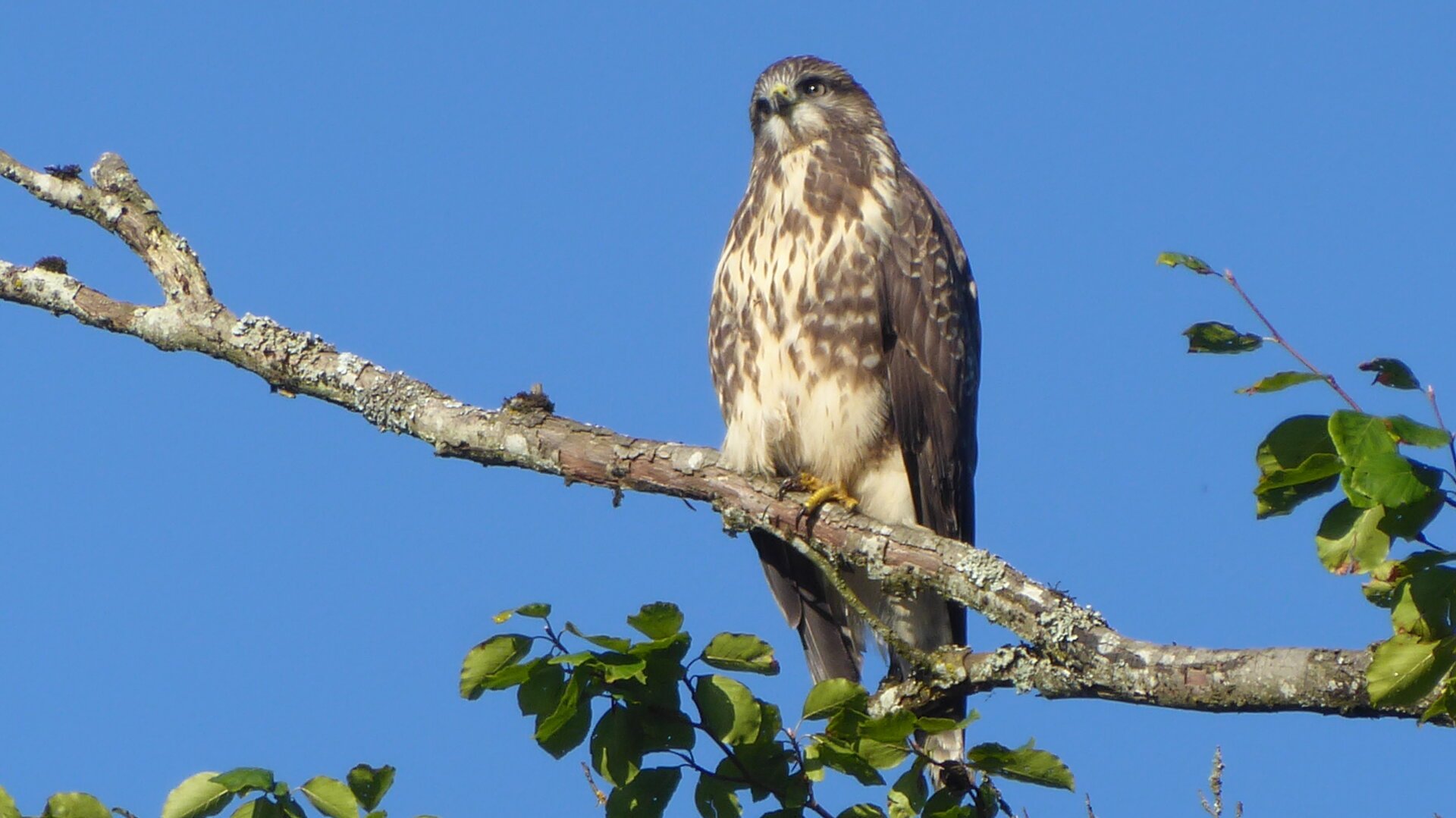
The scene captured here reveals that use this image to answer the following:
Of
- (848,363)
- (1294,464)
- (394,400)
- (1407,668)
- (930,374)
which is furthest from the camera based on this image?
(930,374)

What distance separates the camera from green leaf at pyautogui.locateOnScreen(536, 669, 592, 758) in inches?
116

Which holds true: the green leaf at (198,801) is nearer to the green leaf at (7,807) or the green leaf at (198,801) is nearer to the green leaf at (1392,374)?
the green leaf at (7,807)

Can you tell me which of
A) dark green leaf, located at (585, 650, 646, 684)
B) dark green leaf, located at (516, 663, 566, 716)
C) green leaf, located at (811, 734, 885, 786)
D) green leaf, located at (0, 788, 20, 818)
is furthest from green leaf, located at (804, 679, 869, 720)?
green leaf, located at (0, 788, 20, 818)

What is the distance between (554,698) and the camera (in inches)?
119

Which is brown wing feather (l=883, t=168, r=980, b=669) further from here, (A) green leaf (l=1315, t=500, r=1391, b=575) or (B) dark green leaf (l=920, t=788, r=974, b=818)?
(A) green leaf (l=1315, t=500, r=1391, b=575)

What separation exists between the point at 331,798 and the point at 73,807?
1.61 feet

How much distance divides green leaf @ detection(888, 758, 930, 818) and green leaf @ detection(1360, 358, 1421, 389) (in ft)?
3.80

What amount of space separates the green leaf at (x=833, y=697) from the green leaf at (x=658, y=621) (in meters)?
0.34

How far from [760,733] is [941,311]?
2.89m

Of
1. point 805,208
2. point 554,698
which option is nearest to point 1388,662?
point 554,698

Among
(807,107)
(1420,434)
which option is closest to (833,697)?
(1420,434)

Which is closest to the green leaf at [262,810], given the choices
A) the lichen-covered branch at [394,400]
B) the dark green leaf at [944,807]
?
the dark green leaf at [944,807]

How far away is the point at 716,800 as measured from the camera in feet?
10.1

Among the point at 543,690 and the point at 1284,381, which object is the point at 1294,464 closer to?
the point at 1284,381
